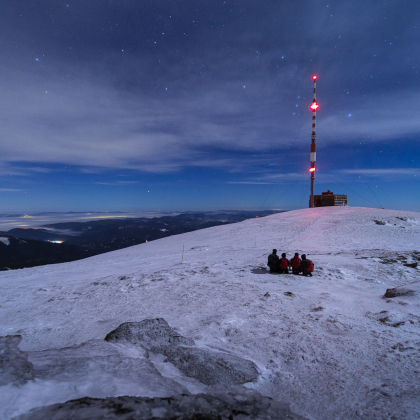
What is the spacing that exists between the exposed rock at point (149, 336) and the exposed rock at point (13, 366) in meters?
1.67

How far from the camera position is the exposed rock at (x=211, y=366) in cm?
420

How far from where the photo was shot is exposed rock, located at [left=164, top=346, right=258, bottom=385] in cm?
420

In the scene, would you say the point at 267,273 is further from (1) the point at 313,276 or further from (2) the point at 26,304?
(2) the point at 26,304

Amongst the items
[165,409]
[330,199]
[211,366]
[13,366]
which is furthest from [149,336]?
[330,199]

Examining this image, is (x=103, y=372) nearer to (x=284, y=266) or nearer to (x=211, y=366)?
(x=211, y=366)

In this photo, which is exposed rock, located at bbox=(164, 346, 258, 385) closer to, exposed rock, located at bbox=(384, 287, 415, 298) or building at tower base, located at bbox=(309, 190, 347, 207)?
exposed rock, located at bbox=(384, 287, 415, 298)

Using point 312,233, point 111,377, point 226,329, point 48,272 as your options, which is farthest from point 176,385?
point 312,233

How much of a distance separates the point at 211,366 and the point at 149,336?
1785 mm

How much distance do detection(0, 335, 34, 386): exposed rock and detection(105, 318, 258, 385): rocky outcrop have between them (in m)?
1.68

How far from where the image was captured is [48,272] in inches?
563

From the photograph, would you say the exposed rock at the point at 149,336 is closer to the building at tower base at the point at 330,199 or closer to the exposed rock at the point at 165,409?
the exposed rock at the point at 165,409

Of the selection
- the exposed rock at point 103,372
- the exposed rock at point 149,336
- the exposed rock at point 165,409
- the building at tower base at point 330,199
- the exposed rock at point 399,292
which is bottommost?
the exposed rock at point 149,336

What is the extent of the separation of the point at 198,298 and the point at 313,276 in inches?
225

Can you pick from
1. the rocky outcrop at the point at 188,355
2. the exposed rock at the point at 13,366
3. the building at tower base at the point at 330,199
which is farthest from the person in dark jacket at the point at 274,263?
the building at tower base at the point at 330,199
